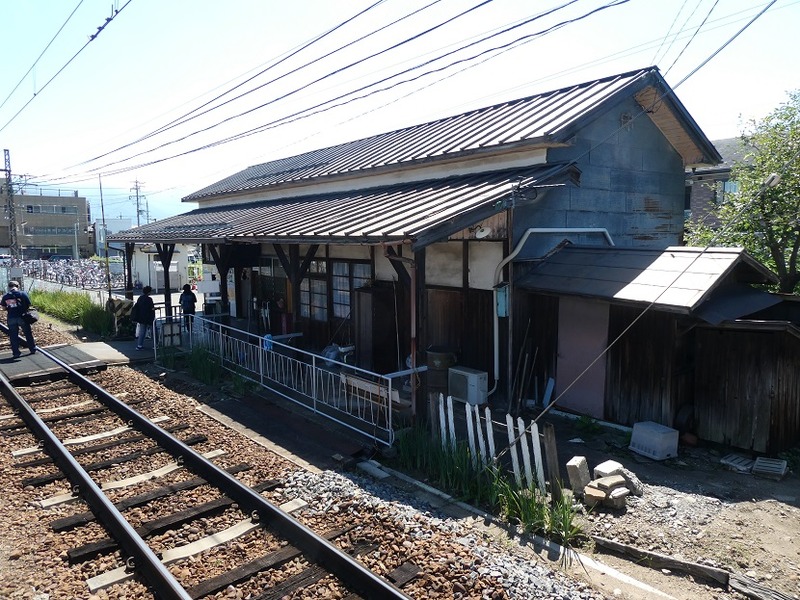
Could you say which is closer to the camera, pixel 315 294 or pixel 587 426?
pixel 587 426

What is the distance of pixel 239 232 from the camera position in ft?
38.7

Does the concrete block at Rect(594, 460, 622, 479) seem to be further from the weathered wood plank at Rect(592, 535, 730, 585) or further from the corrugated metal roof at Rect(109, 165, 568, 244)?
the corrugated metal roof at Rect(109, 165, 568, 244)

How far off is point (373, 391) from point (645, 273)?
4464mm

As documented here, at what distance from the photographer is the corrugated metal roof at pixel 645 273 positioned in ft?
24.7

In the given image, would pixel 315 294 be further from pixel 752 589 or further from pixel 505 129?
pixel 752 589

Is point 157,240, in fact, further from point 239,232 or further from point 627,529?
point 627,529

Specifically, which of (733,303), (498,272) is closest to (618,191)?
(498,272)

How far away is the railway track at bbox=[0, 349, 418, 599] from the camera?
4781 millimetres

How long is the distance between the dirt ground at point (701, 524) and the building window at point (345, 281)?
20.5ft

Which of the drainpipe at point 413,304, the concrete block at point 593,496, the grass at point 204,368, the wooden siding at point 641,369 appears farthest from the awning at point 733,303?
the grass at point 204,368

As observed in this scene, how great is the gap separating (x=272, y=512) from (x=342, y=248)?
318 inches

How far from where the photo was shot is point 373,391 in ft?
27.8

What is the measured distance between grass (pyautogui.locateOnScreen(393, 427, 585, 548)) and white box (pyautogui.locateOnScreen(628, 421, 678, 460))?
218cm

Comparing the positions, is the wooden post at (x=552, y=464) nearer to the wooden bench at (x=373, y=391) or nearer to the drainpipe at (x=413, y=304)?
the drainpipe at (x=413, y=304)
